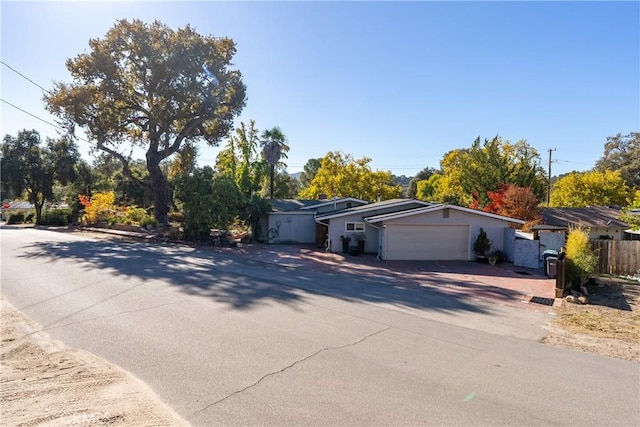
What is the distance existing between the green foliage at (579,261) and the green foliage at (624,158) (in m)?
47.1

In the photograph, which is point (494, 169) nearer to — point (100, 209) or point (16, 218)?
point (100, 209)

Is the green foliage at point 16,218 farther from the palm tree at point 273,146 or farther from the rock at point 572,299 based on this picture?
the rock at point 572,299

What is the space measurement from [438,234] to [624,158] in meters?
50.5

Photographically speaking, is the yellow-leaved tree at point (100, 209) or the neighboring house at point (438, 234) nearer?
the neighboring house at point (438, 234)

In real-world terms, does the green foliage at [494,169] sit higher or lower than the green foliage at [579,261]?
higher

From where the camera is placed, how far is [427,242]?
771 inches

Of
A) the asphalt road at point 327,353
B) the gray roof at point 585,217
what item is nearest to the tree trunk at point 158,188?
the asphalt road at point 327,353

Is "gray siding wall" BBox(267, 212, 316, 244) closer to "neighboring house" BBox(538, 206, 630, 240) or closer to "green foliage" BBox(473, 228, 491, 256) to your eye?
"green foliage" BBox(473, 228, 491, 256)

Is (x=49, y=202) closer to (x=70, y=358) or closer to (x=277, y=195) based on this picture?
(x=277, y=195)

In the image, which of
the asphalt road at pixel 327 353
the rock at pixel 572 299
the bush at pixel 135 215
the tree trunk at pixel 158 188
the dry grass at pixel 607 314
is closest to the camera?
the asphalt road at pixel 327 353

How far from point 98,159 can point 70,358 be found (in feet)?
110

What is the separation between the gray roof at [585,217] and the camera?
28047mm

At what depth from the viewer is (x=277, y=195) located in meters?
49.9

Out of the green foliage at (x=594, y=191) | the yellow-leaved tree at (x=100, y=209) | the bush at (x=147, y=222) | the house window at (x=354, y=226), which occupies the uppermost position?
the green foliage at (x=594, y=191)
